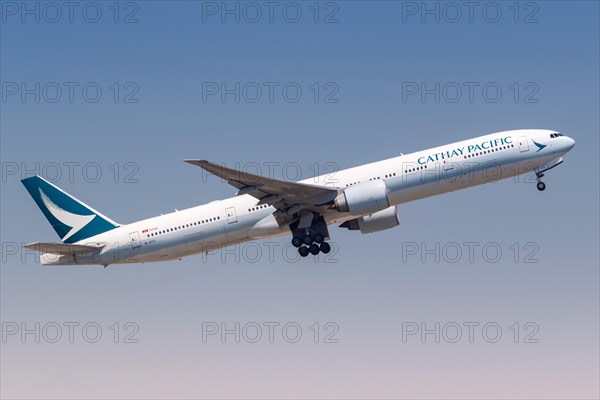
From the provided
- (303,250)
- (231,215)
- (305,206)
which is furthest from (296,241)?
(231,215)

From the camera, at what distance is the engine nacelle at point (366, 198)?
5119 centimetres

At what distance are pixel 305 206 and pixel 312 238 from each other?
1.88 meters

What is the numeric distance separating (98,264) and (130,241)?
240 cm

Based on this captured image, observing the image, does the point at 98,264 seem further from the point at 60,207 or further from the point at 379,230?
the point at 379,230

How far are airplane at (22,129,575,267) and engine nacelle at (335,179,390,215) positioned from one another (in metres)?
0.05

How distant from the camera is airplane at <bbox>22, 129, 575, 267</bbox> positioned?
169 ft

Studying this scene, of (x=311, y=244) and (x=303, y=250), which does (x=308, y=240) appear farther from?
(x=303, y=250)

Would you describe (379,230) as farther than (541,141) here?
Yes

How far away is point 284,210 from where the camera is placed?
53.6 m

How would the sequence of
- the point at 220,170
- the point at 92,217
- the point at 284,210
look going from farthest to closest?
1. the point at 92,217
2. the point at 284,210
3. the point at 220,170

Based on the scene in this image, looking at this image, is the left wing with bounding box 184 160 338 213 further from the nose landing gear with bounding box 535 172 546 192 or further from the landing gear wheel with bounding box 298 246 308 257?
the nose landing gear with bounding box 535 172 546 192

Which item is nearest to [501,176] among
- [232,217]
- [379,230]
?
[379,230]

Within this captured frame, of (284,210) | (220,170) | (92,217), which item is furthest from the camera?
(92,217)

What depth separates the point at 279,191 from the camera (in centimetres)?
5238
